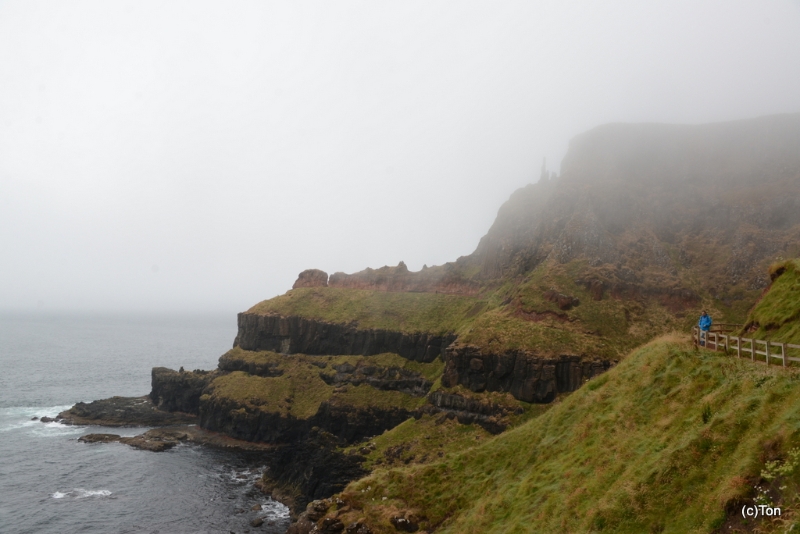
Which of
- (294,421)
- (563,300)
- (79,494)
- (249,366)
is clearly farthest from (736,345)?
(249,366)

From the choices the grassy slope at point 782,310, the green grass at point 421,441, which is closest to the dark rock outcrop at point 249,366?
the green grass at point 421,441

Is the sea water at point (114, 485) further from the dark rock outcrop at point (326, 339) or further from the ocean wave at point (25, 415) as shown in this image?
the dark rock outcrop at point (326, 339)

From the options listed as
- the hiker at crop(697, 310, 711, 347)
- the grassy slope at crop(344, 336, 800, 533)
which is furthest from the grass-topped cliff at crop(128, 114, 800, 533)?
the hiker at crop(697, 310, 711, 347)

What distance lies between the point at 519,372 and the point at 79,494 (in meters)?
56.0

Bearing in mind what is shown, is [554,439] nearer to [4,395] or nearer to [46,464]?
[46,464]

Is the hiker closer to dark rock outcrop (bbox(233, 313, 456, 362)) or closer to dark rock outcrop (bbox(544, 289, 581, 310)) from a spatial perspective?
dark rock outcrop (bbox(544, 289, 581, 310))

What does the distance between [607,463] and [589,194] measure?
79999 millimetres

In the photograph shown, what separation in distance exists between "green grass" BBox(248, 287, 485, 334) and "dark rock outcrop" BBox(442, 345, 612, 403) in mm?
18378

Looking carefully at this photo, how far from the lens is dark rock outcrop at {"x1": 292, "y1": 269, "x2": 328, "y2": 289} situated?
401ft

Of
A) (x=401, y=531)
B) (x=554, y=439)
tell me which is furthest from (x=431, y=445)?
(x=554, y=439)

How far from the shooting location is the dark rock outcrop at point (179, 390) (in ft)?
316

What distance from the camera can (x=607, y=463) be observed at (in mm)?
23281

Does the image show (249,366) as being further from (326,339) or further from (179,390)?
(326,339)

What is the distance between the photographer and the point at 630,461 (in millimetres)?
21719
